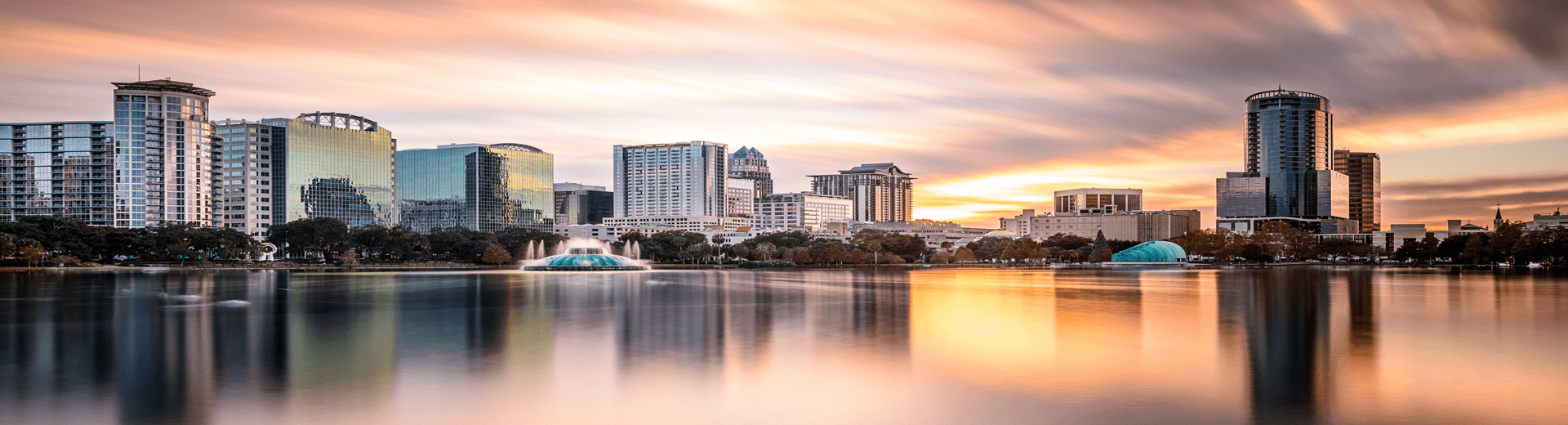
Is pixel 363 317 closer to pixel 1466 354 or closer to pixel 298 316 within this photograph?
pixel 298 316

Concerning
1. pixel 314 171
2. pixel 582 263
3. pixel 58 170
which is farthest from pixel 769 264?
pixel 58 170

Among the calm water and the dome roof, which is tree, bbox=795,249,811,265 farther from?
the calm water

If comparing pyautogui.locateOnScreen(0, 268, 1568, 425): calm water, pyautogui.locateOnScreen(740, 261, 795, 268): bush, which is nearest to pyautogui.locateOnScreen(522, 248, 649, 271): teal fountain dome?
pyautogui.locateOnScreen(740, 261, 795, 268): bush

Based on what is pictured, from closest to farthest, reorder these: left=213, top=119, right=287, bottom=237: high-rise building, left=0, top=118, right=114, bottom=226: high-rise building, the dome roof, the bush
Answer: the bush, the dome roof, left=0, top=118, right=114, bottom=226: high-rise building, left=213, top=119, right=287, bottom=237: high-rise building

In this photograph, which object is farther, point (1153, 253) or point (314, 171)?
point (314, 171)

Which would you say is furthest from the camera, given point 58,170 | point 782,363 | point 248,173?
point 248,173

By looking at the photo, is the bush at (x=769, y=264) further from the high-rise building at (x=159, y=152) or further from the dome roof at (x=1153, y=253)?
the high-rise building at (x=159, y=152)

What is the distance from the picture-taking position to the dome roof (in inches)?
5930

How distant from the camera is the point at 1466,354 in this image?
75.8ft

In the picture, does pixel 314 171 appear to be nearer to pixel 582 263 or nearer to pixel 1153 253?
pixel 582 263

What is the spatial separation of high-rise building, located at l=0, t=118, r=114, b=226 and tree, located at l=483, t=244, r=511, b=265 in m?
90.8

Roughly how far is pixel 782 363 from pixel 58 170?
653 feet

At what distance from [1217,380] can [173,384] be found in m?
20.2

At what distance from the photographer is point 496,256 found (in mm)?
131250
